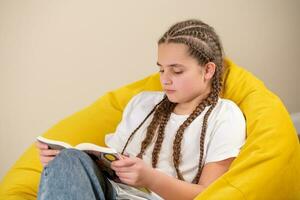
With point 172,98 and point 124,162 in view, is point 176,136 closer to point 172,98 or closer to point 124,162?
point 172,98

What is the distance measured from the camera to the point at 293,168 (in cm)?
139

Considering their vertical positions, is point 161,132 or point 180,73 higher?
point 180,73

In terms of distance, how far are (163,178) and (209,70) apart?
1.38ft

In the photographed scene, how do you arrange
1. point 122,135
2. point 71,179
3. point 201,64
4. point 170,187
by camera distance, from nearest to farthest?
point 71,179, point 170,187, point 201,64, point 122,135

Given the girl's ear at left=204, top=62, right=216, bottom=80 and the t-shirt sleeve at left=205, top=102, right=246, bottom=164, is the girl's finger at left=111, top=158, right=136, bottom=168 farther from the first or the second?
the girl's ear at left=204, top=62, right=216, bottom=80

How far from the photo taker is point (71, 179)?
44.2 inches

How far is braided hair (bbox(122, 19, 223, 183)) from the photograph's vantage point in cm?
141

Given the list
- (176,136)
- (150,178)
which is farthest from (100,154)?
(176,136)

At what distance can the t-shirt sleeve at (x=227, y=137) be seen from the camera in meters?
1.30

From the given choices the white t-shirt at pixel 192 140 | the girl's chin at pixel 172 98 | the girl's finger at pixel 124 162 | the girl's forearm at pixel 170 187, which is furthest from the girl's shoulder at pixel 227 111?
the girl's finger at pixel 124 162

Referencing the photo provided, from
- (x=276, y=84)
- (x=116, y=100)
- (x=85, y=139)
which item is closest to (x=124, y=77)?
(x=116, y=100)

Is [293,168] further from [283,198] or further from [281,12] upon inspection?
[281,12]

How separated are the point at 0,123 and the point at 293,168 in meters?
1.21

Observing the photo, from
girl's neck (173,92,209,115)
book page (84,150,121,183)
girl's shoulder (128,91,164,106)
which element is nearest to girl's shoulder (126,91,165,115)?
girl's shoulder (128,91,164,106)
